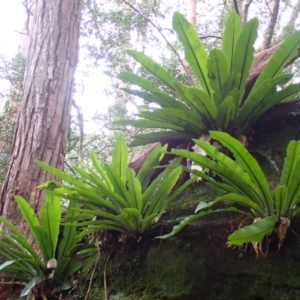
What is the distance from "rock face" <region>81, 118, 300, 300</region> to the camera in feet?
3.91

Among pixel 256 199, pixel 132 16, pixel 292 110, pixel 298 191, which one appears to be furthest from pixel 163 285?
pixel 132 16

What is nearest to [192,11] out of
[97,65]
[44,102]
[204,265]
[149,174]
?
[97,65]

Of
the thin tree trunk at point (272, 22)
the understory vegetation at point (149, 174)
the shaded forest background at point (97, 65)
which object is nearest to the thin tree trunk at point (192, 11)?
the shaded forest background at point (97, 65)

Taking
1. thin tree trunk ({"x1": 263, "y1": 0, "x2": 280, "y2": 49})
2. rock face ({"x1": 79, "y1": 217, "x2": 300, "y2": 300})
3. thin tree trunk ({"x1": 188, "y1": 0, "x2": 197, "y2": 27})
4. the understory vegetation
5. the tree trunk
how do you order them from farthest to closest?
thin tree trunk ({"x1": 188, "y1": 0, "x2": 197, "y2": 27}), thin tree trunk ({"x1": 263, "y1": 0, "x2": 280, "y2": 49}), the tree trunk, the understory vegetation, rock face ({"x1": 79, "y1": 217, "x2": 300, "y2": 300})

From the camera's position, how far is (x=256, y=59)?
7.00ft

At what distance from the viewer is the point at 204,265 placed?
1341 mm

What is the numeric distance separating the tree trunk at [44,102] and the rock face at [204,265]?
70cm

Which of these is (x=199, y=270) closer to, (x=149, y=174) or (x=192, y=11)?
(x=149, y=174)

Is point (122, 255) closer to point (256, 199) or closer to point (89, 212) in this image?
point (89, 212)

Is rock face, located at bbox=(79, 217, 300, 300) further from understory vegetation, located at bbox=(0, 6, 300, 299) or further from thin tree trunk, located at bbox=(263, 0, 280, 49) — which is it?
thin tree trunk, located at bbox=(263, 0, 280, 49)

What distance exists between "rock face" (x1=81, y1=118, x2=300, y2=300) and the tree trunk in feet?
2.30


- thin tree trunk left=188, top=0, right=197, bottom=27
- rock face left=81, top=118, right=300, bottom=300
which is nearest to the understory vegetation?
rock face left=81, top=118, right=300, bottom=300

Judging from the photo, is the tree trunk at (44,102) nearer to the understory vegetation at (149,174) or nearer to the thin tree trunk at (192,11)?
the understory vegetation at (149,174)

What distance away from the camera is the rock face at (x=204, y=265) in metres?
1.19
